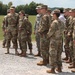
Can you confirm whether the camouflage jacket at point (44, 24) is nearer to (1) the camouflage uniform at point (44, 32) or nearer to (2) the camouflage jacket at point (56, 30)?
(1) the camouflage uniform at point (44, 32)

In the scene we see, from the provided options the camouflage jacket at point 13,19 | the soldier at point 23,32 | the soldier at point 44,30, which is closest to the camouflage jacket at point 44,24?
the soldier at point 44,30

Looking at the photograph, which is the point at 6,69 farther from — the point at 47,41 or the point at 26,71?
Answer: the point at 47,41

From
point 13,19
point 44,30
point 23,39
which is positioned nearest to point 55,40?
point 44,30

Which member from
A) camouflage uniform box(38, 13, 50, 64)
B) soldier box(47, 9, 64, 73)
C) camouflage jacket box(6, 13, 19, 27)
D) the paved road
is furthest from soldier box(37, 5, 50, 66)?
camouflage jacket box(6, 13, 19, 27)

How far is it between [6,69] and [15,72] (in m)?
0.54

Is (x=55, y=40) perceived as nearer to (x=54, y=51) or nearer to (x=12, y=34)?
(x=54, y=51)

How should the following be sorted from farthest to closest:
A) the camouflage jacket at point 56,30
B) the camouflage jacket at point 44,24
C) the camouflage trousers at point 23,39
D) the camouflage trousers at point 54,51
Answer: the camouflage trousers at point 23,39 → the camouflage jacket at point 44,24 → the camouflage trousers at point 54,51 → the camouflage jacket at point 56,30

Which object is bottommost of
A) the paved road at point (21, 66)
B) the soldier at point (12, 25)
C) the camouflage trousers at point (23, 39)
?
the paved road at point (21, 66)

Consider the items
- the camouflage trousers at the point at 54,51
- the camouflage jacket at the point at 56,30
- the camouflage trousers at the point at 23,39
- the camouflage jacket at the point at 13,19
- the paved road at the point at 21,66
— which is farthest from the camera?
the camouflage jacket at the point at 13,19

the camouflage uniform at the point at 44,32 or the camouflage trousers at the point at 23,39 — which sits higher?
the camouflage uniform at the point at 44,32

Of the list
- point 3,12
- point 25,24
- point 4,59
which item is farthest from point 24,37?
point 3,12

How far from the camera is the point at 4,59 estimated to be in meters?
12.5

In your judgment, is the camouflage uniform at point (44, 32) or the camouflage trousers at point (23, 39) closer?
the camouflage uniform at point (44, 32)

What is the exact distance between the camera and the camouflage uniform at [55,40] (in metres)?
9.94
